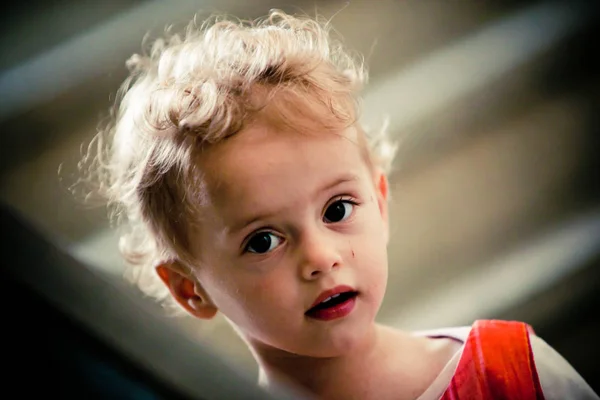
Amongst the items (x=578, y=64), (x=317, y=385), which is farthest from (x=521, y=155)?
(x=317, y=385)

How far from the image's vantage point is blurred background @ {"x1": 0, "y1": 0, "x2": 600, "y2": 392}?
711 millimetres

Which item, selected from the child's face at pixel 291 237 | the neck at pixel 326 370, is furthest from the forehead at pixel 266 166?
the neck at pixel 326 370

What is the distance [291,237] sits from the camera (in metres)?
0.54

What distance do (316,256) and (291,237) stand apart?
0.02 m

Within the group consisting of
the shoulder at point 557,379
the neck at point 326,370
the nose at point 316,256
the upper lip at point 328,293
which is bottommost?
the shoulder at point 557,379

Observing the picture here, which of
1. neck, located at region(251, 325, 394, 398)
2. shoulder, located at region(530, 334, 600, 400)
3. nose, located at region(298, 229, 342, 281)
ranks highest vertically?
nose, located at region(298, 229, 342, 281)

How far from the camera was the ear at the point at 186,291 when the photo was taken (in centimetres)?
61

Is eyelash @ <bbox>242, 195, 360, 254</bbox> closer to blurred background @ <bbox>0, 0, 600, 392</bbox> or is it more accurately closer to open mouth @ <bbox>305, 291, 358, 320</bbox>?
open mouth @ <bbox>305, 291, 358, 320</bbox>

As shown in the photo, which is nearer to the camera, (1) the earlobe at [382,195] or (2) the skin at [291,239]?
(2) the skin at [291,239]

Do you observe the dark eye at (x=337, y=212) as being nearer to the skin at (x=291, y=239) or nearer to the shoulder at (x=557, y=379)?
the skin at (x=291, y=239)

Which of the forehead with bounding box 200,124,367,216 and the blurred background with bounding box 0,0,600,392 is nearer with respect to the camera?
the forehead with bounding box 200,124,367,216

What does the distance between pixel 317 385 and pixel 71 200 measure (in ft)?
0.90

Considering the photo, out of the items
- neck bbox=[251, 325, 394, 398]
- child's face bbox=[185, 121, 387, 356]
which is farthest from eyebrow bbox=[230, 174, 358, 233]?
neck bbox=[251, 325, 394, 398]

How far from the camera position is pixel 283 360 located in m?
0.62
